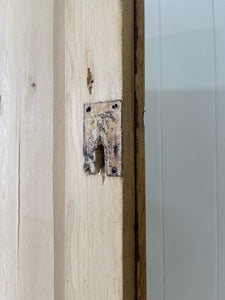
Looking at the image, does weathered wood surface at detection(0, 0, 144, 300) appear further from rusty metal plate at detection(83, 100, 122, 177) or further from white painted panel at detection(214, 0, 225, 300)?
white painted panel at detection(214, 0, 225, 300)

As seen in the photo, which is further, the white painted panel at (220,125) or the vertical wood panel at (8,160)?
the white painted panel at (220,125)

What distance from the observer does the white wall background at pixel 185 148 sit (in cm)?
63

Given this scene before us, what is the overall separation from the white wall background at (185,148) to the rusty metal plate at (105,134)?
17.0 inches

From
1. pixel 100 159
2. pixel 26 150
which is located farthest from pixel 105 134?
pixel 26 150

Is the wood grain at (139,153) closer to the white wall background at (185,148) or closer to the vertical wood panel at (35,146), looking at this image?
the vertical wood panel at (35,146)

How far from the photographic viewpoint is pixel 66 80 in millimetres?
311

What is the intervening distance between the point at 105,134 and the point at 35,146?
0.40 feet

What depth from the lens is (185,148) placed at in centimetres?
66

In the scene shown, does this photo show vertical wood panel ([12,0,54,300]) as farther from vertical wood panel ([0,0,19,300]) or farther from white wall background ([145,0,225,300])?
white wall background ([145,0,225,300])

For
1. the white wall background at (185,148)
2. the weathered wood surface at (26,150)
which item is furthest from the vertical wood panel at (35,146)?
the white wall background at (185,148)

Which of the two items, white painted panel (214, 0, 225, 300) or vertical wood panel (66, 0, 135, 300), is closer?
vertical wood panel (66, 0, 135, 300)

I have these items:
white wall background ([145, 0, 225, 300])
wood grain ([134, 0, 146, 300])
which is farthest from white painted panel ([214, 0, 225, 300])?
wood grain ([134, 0, 146, 300])

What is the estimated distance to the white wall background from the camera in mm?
634

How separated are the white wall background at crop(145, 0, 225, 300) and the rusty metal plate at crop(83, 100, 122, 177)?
43cm
